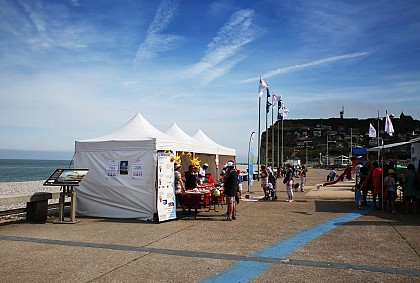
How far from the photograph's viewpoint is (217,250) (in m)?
6.78

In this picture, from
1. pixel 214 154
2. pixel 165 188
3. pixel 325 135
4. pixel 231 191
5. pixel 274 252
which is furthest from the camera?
pixel 325 135

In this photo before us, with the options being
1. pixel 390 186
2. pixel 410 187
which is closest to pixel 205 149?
pixel 390 186

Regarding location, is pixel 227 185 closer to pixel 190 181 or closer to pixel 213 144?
pixel 190 181

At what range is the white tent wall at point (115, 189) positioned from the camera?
1027 centimetres

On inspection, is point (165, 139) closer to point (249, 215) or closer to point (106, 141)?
point (106, 141)

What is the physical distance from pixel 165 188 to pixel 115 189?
1.57m

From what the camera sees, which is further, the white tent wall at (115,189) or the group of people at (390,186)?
the group of people at (390,186)

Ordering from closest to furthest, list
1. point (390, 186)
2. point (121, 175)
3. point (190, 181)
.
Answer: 1. point (121, 175)
2. point (390, 186)
3. point (190, 181)

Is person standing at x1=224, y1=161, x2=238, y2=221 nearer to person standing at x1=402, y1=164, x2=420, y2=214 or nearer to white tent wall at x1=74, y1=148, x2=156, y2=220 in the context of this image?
white tent wall at x1=74, y1=148, x2=156, y2=220

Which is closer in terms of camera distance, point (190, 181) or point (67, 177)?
point (67, 177)

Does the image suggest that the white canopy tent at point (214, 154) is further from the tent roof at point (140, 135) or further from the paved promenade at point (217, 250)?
the paved promenade at point (217, 250)

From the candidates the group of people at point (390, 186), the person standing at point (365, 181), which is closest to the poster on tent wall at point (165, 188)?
the group of people at point (390, 186)

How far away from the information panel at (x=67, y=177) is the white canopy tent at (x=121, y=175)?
890mm

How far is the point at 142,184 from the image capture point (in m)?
10.4
